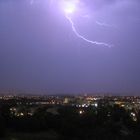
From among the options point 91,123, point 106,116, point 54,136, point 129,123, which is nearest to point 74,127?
point 54,136

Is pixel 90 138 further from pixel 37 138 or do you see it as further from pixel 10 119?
pixel 10 119

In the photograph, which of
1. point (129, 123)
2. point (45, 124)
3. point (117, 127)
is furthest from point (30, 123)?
point (129, 123)

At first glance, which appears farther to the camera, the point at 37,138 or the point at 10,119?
the point at 10,119

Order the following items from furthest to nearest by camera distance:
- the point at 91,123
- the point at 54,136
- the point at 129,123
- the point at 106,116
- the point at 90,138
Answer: the point at 106,116
the point at 129,123
the point at 91,123
the point at 54,136
the point at 90,138

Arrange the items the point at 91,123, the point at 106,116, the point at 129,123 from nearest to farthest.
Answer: the point at 91,123
the point at 129,123
the point at 106,116

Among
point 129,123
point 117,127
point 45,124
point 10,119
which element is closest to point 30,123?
point 45,124

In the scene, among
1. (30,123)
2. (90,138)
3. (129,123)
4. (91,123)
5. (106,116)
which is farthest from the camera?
(106,116)

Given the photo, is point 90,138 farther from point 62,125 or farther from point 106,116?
point 106,116

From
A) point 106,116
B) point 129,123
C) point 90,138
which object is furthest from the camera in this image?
point 106,116

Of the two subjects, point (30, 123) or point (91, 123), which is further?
point (91, 123)
